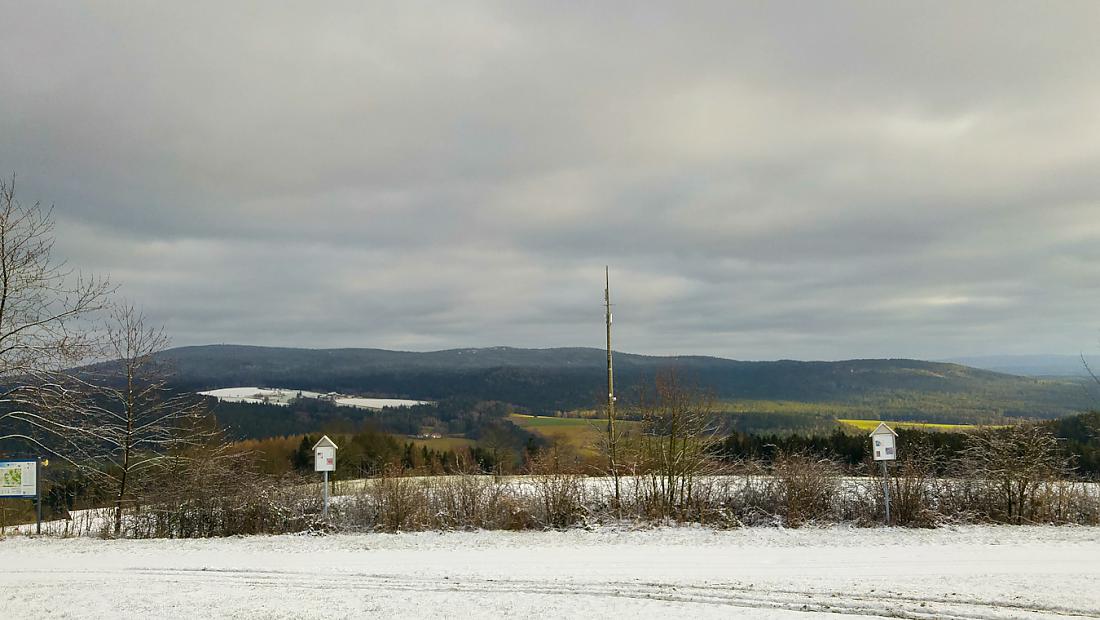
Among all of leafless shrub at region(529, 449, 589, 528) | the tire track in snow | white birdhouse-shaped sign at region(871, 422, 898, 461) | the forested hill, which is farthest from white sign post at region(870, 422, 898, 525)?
the forested hill

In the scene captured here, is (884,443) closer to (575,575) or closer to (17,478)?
(575,575)

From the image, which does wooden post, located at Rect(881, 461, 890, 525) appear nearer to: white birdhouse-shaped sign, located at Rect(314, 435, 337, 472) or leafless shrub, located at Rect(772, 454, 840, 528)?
leafless shrub, located at Rect(772, 454, 840, 528)

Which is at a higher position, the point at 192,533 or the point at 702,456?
the point at 702,456

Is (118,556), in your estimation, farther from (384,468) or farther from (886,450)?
(886,450)

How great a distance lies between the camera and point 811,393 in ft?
473

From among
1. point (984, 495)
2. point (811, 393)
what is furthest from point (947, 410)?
point (984, 495)

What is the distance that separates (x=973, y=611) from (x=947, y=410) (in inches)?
4461

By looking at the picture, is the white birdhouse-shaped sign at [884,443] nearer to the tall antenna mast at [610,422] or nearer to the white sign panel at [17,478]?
the tall antenna mast at [610,422]

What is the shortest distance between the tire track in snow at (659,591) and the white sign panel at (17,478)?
22.0 feet

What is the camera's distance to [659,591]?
10695mm

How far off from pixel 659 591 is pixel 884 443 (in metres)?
9.17

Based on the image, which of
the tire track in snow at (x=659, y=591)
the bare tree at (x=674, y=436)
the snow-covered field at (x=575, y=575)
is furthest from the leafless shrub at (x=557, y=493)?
the tire track in snow at (x=659, y=591)

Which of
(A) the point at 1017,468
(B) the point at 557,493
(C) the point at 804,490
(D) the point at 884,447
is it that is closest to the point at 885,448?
(D) the point at 884,447

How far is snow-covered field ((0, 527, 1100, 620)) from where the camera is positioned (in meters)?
9.74
